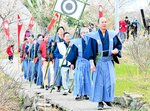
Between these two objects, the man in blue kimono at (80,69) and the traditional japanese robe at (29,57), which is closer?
the man in blue kimono at (80,69)

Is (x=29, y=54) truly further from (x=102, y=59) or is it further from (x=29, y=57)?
(x=102, y=59)

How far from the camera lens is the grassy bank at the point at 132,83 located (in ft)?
49.6

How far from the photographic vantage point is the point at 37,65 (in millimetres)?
20375

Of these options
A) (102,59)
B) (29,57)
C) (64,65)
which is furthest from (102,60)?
(29,57)

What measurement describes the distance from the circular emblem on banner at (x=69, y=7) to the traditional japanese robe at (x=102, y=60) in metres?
2.76

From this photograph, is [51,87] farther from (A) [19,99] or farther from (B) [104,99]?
(B) [104,99]

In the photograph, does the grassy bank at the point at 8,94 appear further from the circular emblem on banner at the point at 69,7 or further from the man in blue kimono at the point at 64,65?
the circular emblem on banner at the point at 69,7

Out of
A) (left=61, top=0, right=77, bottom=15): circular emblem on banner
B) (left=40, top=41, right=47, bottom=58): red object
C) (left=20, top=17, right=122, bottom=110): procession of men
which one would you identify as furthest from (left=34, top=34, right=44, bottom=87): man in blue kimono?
(left=61, top=0, right=77, bottom=15): circular emblem on banner

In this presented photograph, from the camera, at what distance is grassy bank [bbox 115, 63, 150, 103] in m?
15.1

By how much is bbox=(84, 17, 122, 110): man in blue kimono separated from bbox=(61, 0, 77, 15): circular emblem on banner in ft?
9.05

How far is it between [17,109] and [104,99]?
4789 millimetres

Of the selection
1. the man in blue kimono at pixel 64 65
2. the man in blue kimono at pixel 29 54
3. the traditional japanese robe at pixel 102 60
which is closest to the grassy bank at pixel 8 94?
the man in blue kimono at pixel 64 65

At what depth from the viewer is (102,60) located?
1239cm

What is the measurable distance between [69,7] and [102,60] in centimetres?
315
